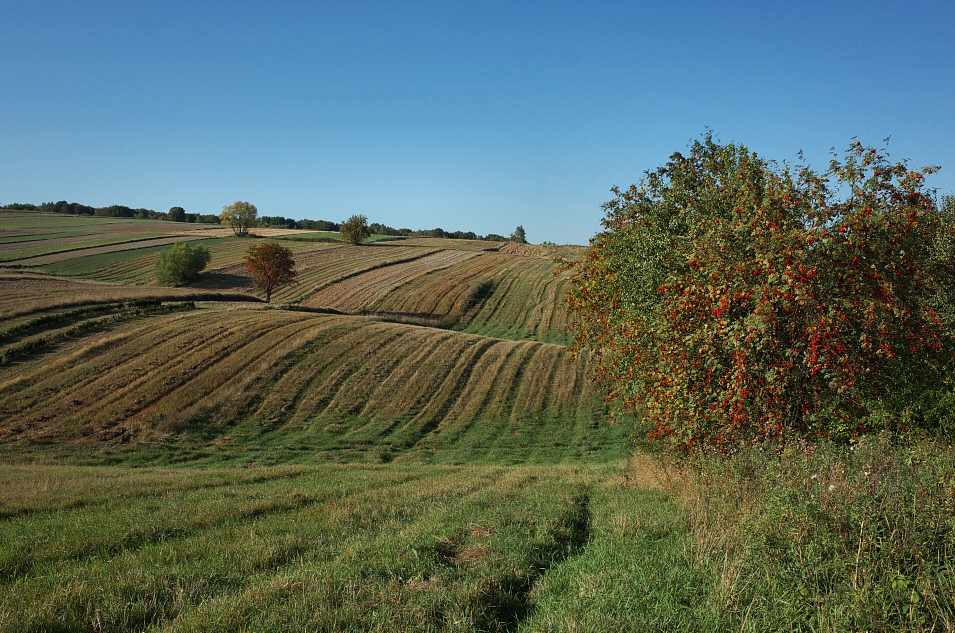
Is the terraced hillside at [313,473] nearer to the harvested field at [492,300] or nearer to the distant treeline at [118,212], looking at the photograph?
the harvested field at [492,300]

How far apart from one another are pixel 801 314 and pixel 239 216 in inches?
4797

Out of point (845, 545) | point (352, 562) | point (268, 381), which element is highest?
point (845, 545)

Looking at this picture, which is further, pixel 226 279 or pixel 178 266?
pixel 226 279

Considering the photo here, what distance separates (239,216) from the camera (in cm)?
11306

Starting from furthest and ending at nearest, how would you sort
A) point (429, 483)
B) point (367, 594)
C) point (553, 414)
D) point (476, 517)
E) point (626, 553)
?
point (553, 414) < point (429, 483) < point (476, 517) < point (626, 553) < point (367, 594)

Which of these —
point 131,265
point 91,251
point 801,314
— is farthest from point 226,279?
point 801,314

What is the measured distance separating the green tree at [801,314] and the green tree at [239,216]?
11756cm

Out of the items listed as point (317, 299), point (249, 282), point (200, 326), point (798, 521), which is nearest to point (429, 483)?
point (798, 521)

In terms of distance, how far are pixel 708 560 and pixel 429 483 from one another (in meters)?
8.49

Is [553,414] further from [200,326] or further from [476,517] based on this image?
[200,326]

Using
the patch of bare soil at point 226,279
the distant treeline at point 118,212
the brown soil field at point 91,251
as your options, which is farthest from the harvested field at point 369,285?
the distant treeline at point 118,212

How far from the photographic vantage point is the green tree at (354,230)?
10312 centimetres

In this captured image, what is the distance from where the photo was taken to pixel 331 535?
26.1 feet

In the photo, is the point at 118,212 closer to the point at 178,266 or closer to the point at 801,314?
the point at 178,266
